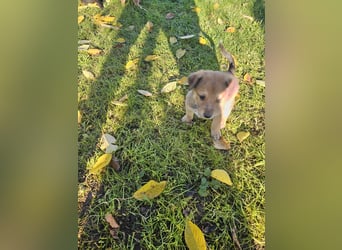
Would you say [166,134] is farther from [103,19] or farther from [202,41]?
[103,19]

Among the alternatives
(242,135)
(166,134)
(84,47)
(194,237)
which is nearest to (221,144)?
(242,135)

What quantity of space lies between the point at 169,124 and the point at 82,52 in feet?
1.14

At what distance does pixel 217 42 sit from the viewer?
1.27 meters

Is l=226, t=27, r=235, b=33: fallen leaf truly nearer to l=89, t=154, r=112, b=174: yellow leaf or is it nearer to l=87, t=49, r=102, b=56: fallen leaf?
l=87, t=49, r=102, b=56: fallen leaf

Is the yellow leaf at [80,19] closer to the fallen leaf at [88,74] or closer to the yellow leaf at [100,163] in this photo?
the fallen leaf at [88,74]

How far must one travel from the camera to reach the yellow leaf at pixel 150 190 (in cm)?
123

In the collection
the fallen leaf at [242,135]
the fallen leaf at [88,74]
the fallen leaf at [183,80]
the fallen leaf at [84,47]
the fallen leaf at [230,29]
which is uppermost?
the fallen leaf at [230,29]

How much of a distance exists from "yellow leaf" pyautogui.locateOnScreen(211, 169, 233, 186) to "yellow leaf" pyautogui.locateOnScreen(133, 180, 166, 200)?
155 millimetres

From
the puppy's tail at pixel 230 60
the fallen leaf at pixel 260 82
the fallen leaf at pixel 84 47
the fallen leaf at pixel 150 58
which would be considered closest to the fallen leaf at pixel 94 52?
the fallen leaf at pixel 84 47

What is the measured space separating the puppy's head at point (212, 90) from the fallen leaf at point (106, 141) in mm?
282

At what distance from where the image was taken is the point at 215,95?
1.25 meters

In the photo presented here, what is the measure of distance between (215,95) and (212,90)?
2 centimetres
